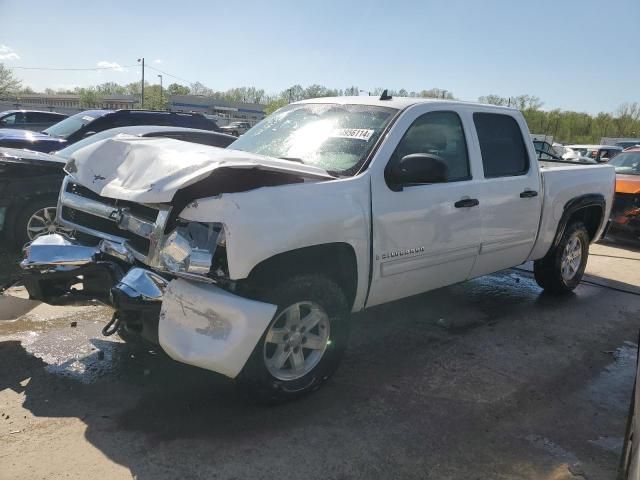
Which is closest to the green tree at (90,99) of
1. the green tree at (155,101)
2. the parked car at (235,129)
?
the green tree at (155,101)

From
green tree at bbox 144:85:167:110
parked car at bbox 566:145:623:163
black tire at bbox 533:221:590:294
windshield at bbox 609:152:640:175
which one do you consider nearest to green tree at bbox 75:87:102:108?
green tree at bbox 144:85:167:110

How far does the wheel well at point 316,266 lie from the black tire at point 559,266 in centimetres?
322

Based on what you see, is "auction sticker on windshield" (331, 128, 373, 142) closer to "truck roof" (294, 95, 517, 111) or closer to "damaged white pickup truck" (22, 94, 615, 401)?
"damaged white pickup truck" (22, 94, 615, 401)

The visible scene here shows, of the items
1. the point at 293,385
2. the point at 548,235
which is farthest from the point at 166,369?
the point at 548,235

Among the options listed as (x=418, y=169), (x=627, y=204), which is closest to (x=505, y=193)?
(x=418, y=169)

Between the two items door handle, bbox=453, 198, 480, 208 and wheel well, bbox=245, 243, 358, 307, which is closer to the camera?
wheel well, bbox=245, 243, 358, 307

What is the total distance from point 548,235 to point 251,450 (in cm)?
394

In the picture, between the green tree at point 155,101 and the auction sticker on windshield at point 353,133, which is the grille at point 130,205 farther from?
the green tree at point 155,101

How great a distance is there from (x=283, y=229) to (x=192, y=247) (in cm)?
50

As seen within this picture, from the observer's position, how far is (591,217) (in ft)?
20.6

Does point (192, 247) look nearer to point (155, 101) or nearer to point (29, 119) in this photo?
point (29, 119)

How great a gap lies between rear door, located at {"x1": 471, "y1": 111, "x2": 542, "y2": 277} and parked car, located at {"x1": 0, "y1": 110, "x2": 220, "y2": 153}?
20.8 ft

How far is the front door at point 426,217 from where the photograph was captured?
142 inches

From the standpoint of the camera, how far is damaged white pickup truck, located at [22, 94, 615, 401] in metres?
2.82
